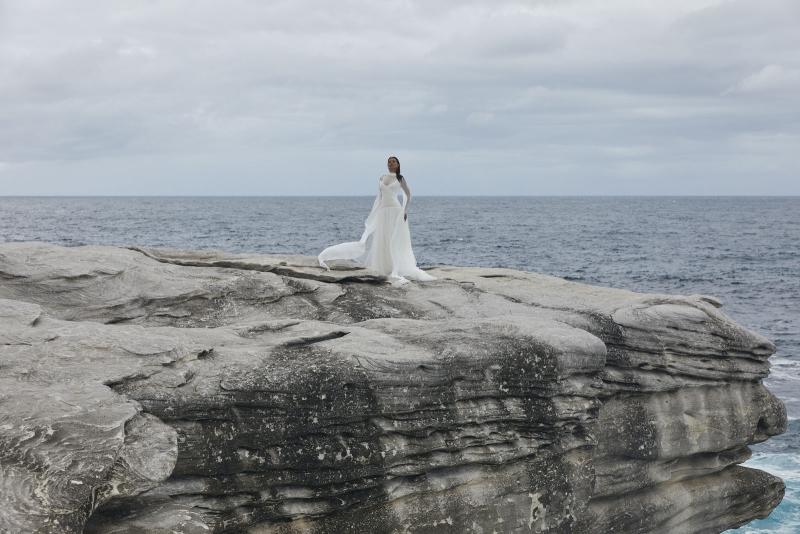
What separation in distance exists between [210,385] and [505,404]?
5.87 m

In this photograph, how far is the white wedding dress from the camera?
23719 mm

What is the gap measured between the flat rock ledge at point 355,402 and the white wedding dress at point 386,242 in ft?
4.54

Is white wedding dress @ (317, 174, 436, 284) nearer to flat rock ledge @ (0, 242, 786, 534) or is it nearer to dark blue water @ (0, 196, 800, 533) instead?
flat rock ledge @ (0, 242, 786, 534)

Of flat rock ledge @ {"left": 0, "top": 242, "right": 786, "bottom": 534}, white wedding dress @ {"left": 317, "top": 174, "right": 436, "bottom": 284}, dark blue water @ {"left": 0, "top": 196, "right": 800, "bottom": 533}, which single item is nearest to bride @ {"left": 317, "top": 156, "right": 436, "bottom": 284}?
white wedding dress @ {"left": 317, "top": 174, "right": 436, "bottom": 284}

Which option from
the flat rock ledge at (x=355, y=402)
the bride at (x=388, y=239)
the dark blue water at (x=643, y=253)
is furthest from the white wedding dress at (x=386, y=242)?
the dark blue water at (x=643, y=253)

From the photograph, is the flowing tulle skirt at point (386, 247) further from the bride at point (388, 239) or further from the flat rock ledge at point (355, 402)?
the flat rock ledge at point (355, 402)

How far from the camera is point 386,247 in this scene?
24078mm

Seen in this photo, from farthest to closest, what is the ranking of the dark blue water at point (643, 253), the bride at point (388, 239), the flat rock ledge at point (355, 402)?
the dark blue water at point (643, 253) < the bride at point (388, 239) < the flat rock ledge at point (355, 402)

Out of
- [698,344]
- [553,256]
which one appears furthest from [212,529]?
[553,256]

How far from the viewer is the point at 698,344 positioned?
20.6 metres

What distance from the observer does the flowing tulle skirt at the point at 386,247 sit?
23.7 m

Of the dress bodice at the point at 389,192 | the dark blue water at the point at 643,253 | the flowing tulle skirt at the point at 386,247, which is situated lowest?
the dark blue water at the point at 643,253

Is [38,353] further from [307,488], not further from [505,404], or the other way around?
[505,404]

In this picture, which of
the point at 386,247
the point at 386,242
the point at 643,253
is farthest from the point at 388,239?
the point at 643,253
